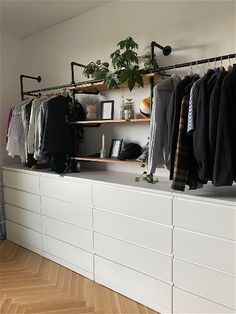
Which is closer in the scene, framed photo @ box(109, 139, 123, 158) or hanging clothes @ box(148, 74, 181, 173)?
hanging clothes @ box(148, 74, 181, 173)

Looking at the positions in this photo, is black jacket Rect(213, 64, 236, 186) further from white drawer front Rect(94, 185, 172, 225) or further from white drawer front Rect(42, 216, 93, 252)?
white drawer front Rect(42, 216, 93, 252)

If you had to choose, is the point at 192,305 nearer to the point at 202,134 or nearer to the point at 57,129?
the point at 202,134

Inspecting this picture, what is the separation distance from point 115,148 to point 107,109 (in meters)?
0.41

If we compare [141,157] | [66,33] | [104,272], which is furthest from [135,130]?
[66,33]

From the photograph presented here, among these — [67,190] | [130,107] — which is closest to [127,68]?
[130,107]

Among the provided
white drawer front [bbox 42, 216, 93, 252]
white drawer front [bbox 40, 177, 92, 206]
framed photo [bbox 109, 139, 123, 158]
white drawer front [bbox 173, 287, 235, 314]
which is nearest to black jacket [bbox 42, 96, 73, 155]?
white drawer front [bbox 40, 177, 92, 206]

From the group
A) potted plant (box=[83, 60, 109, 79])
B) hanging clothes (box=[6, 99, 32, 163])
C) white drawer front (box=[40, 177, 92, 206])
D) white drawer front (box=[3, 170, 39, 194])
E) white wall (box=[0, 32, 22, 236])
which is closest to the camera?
white drawer front (box=[40, 177, 92, 206])

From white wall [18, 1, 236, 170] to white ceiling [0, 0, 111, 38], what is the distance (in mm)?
83


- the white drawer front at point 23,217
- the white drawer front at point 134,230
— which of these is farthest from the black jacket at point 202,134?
the white drawer front at point 23,217

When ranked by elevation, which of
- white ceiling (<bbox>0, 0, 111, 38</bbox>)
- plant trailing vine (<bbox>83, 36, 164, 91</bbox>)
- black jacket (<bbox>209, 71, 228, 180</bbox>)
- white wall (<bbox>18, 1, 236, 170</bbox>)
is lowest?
black jacket (<bbox>209, 71, 228, 180</bbox>)

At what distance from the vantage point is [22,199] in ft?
10.4

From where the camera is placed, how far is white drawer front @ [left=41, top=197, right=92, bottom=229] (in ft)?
8.15

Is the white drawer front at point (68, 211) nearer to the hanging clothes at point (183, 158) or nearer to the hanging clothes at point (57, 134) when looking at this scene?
the hanging clothes at point (57, 134)

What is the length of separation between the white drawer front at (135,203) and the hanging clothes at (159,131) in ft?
0.73
